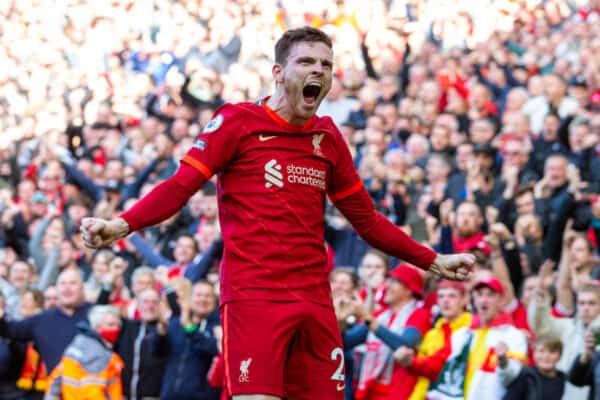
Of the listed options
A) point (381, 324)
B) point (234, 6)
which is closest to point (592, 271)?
point (381, 324)

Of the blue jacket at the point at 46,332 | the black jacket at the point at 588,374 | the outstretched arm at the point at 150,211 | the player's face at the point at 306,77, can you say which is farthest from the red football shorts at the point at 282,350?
the blue jacket at the point at 46,332

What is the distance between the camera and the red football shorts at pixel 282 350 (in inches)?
252

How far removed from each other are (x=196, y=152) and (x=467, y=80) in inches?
459

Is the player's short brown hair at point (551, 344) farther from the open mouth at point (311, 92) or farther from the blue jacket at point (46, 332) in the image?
the blue jacket at point (46, 332)

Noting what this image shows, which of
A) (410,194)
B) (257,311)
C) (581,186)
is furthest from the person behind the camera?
(410,194)

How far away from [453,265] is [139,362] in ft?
16.4

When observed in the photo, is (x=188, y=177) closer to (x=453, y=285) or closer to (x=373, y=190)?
(x=453, y=285)

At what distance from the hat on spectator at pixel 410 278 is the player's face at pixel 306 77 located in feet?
13.0

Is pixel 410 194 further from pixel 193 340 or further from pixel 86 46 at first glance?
pixel 86 46

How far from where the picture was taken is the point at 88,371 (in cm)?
1120

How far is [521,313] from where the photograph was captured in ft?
33.7

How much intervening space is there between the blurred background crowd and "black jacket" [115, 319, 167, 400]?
17 mm

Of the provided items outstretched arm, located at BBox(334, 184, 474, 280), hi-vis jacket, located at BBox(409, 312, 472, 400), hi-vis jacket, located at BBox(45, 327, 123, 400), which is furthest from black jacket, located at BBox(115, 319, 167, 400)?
outstretched arm, located at BBox(334, 184, 474, 280)

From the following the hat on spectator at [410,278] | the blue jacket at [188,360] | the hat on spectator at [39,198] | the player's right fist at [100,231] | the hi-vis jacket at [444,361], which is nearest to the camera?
the player's right fist at [100,231]
